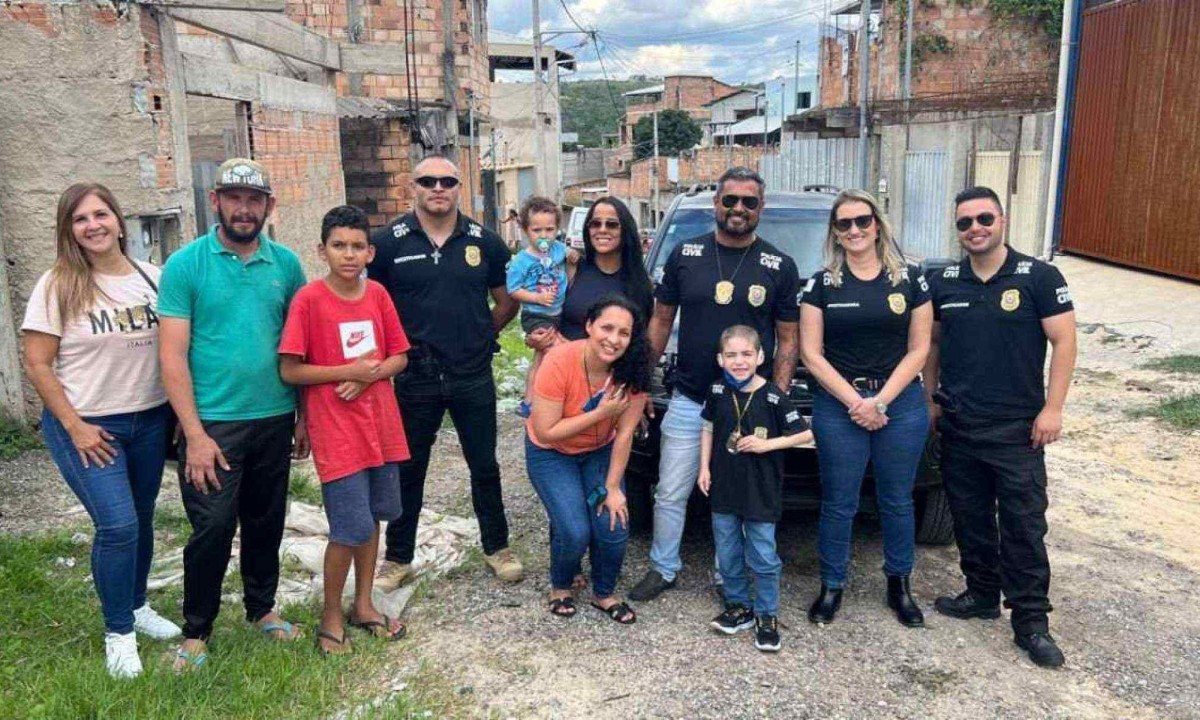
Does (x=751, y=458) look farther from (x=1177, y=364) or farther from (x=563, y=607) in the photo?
(x=1177, y=364)

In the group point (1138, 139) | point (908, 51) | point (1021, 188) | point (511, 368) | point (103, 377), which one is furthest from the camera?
point (908, 51)

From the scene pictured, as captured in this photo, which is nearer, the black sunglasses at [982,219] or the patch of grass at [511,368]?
the black sunglasses at [982,219]

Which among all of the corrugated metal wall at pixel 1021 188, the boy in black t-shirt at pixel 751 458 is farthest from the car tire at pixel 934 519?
the corrugated metal wall at pixel 1021 188

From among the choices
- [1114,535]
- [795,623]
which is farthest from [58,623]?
[1114,535]

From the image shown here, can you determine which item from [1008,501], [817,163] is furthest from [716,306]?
[817,163]

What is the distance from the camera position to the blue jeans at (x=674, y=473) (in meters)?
3.82

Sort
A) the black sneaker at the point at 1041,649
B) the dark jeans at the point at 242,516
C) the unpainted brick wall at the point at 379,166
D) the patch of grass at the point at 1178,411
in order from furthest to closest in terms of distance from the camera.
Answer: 1. the unpainted brick wall at the point at 379,166
2. the patch of grass at the point at 1178,411
3. the black sneaker at the point at 1041,649
4. the dark jeans at the point at 242,516

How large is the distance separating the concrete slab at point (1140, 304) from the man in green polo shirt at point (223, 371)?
878cm

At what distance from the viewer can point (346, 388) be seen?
335 centimetres

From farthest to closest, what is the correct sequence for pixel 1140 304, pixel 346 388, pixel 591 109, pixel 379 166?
1. pixel 591 109
2. pixel 379 166
3. pixel 1140 304
4. pixel 346 388

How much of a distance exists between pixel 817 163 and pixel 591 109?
67443mm

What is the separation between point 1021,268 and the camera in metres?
3.57

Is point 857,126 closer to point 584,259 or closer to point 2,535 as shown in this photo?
point 584,259

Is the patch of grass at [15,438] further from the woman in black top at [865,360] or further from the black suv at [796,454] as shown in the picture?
the woman in black top at [865,360]
